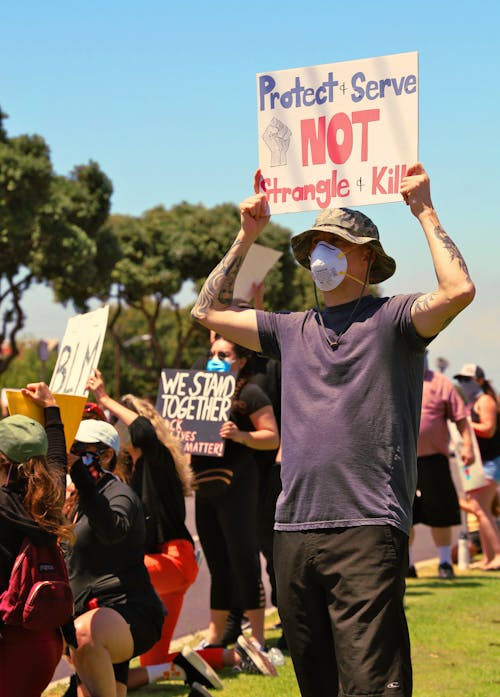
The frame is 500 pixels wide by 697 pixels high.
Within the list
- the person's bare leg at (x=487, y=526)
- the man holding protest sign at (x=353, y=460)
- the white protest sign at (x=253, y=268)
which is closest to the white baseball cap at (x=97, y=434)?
the man holding protest sign at (x=353, y=460)

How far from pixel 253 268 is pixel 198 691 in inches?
114

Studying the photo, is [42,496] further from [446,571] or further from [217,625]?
[446,571]

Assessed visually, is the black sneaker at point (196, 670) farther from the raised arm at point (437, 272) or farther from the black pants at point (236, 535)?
the raised arm at point (437, 272)

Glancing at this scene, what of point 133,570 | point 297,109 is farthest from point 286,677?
point 297,109

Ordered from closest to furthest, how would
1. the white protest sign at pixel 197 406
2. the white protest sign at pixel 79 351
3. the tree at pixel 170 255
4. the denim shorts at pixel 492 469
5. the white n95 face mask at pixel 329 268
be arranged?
the white n95 face mask at pixel 329 268 < the white protest sign at pixel 79 351 < the white protest sign at pixel 197 406 < the denim shorts at pixel 492 469 < the tree at pixel 170 255

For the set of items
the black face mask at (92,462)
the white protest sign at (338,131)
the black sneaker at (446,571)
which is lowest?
the black sneaker at (446,571)

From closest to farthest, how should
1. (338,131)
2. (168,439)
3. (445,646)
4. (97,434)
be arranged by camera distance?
(338,131), (97,434), (168,439), (445,646)

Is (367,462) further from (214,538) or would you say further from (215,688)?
(214,538)

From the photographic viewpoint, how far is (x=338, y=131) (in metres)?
4.54

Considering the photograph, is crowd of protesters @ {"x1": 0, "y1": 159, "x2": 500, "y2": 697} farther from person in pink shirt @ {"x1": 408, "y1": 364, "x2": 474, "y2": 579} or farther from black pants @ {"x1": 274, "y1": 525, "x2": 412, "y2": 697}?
person in pink shirt @ {"x1": 408, "y1": 364, "x2": 474, "y2": 579}

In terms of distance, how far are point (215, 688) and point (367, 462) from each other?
3.00 m

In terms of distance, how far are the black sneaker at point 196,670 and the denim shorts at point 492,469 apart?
5.83m

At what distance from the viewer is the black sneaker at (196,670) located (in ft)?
21.0

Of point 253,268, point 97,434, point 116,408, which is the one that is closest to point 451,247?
point 97,434
